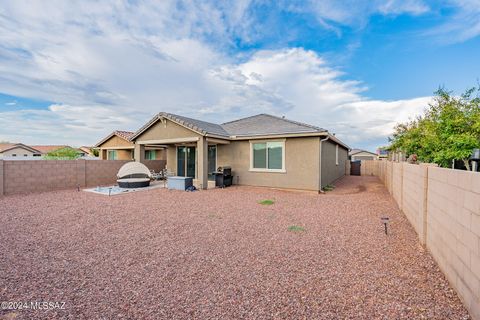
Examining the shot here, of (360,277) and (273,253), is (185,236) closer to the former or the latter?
(273,253)

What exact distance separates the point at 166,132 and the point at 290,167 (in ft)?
25.6

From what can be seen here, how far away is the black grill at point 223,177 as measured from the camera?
12.8 metres

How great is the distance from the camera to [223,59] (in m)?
14.6

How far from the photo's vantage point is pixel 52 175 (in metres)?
12.1

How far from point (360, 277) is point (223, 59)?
1435 cm

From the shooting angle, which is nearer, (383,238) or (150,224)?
(383,238)

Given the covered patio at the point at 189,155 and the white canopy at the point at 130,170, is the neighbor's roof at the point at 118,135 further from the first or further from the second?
the white canopy at the point at 130,170

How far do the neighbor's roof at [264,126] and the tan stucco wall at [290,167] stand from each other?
0.52m

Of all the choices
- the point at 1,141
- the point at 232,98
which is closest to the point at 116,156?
the point at 232,98

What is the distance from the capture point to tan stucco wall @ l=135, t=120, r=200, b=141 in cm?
1308

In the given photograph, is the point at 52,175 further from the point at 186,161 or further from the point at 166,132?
the point at 186,161

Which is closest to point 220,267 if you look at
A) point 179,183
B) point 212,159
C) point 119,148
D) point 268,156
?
point 179,183

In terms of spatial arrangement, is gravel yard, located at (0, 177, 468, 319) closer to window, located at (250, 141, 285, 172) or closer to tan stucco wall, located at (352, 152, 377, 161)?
window, located at (250, 141, 285, 172)

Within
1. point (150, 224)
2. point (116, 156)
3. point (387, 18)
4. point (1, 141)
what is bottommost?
point (150, 224)
